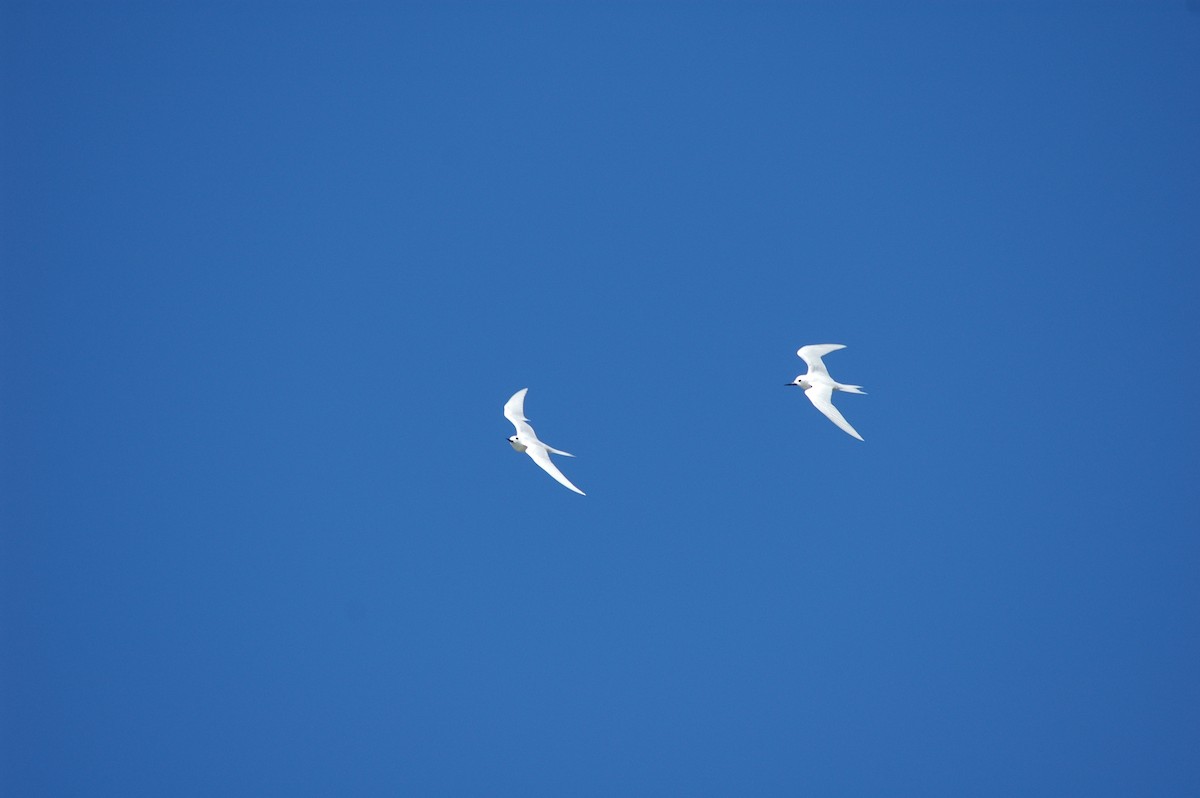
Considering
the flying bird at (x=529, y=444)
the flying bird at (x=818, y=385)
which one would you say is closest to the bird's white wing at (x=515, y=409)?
the flying bird at (x=529, y=444)

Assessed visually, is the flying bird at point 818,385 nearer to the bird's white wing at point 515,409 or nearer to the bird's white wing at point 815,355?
the bird's white wing at point 815,355

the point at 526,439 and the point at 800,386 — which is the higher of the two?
the point at 800,386

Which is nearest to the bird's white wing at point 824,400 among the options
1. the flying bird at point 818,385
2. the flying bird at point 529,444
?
the flying bird at point 818,385

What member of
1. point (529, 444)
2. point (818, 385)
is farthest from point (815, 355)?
point (529, 444)

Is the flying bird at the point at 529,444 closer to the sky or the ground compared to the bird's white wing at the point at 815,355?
closer to the ground

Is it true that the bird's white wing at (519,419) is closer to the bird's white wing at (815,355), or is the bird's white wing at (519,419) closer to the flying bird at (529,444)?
the flying bird at (529,444)

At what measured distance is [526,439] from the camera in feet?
44.9

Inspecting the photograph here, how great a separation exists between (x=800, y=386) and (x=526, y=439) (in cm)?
356

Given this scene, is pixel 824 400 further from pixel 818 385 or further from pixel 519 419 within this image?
pixel 519 419

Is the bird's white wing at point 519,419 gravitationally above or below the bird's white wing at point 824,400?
below

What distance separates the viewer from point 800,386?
14.1m

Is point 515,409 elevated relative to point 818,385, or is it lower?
lower

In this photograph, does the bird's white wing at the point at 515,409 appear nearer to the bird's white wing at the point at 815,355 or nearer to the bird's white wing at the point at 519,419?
the bird's white wing at the point at 519,419

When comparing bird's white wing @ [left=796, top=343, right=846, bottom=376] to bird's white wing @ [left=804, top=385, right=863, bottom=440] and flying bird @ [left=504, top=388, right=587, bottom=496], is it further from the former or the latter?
flying bird @ [left=504, top=388, right=587, bottom=496]
